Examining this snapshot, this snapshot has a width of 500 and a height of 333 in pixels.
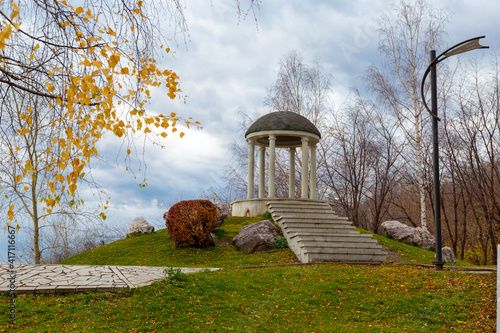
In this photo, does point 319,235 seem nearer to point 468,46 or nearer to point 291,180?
point 291,180

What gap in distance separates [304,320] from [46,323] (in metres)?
3.67

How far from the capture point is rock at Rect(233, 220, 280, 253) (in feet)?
43.8

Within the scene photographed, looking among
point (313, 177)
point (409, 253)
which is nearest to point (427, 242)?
point (409, 253)

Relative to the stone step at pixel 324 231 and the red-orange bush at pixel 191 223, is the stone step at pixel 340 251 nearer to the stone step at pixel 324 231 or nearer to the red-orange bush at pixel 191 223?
the stone step at pixel 324 231

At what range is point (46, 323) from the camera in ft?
18.7

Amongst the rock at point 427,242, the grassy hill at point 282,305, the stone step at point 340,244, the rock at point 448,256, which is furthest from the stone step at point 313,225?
the grassy hill at point 282,305

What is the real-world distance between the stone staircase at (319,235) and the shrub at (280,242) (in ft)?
0.46

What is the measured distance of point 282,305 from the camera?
22.0ft

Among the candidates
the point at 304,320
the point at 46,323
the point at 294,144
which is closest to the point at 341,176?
the point at 294,144

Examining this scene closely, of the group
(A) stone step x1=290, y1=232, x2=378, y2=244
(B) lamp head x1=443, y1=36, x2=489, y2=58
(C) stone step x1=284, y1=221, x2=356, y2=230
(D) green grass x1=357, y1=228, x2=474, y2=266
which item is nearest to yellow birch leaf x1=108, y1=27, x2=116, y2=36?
(B) lamp head x1=443, y1=36, x2=489, y2=58

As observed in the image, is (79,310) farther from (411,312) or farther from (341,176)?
(341,176)

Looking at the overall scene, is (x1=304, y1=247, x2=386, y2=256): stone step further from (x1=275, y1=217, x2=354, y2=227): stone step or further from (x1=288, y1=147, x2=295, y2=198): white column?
(x1=288, y1=147, x2=295, y2=198): white column

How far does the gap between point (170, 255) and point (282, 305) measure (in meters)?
6.84

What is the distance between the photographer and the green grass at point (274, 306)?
228 inches
